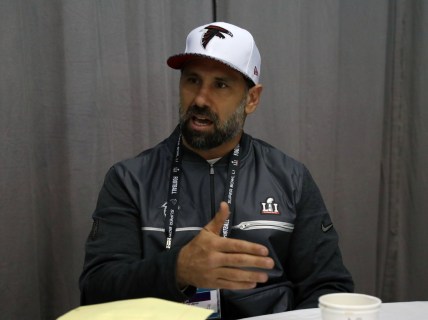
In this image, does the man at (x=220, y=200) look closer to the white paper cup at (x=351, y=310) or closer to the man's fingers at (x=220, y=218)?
the man's fingers at (x=220, y=218)

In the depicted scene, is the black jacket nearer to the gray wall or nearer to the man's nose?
the man's nose

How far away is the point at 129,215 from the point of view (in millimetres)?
1379

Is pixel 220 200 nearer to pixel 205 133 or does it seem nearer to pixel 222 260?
pixel 205 133

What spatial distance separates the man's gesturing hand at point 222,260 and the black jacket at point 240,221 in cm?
28

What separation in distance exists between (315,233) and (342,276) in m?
0.15

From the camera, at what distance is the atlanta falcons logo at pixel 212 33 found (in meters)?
1.44

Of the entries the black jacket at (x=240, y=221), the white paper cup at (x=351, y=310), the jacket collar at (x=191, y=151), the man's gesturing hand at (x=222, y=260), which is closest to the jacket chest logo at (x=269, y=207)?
the black jacket at (x=240, y=221)

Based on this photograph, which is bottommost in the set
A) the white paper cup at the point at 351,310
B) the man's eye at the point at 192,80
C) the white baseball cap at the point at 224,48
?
the white paper cup at the point at 351,310

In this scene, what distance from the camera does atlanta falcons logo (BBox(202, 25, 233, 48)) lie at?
4.71 feet

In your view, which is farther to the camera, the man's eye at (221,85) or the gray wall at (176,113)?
the gray wall at (176,113)

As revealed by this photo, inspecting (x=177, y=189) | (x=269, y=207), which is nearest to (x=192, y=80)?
(x=177, y=189)

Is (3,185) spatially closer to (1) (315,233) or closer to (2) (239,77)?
(2) (239,77)

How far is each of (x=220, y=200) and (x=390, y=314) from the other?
596mm

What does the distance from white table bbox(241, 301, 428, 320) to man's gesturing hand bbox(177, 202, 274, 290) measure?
0.33ft
